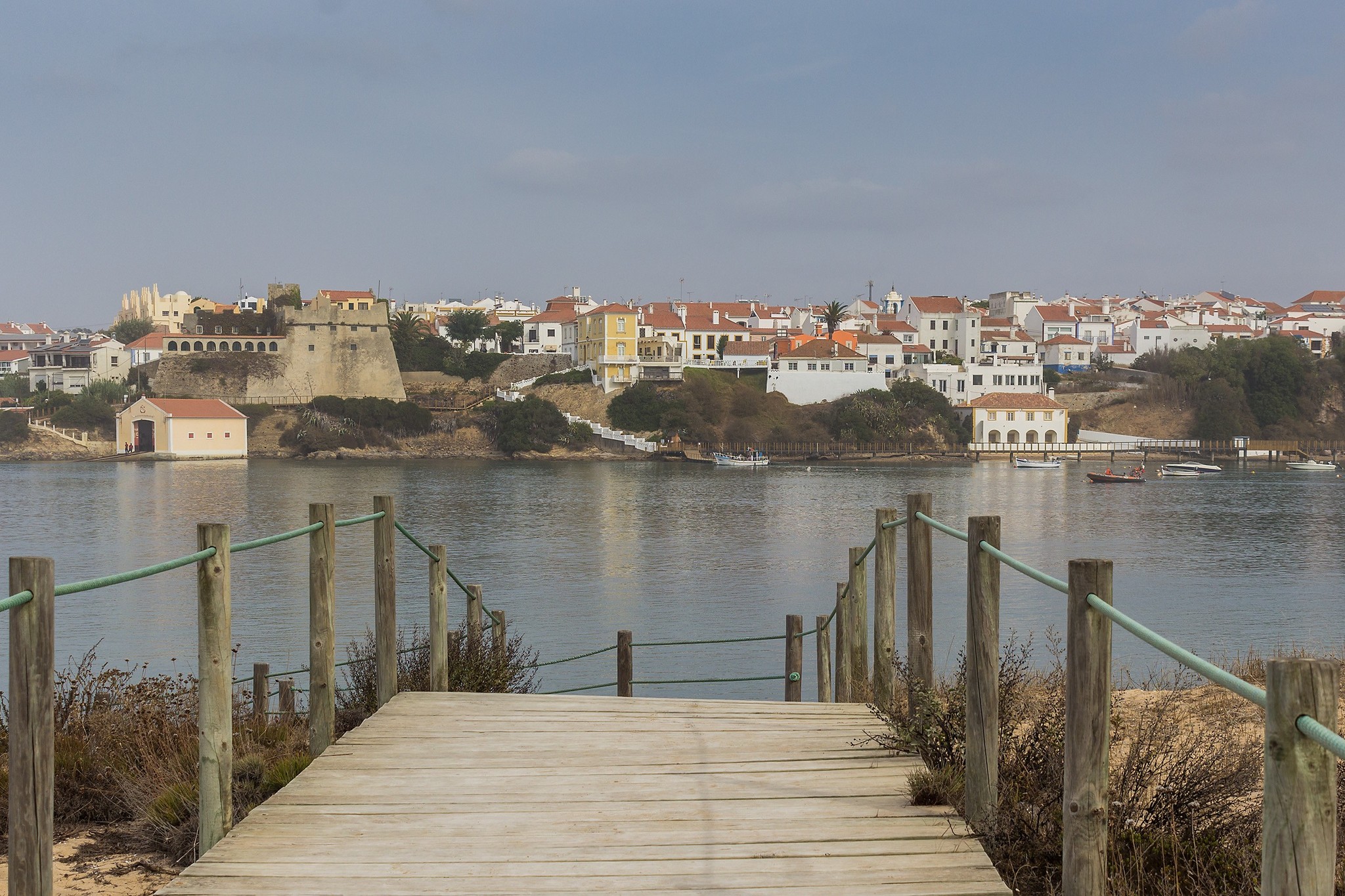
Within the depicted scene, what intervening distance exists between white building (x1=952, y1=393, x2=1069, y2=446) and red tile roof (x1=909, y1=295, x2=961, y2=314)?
47.5ft

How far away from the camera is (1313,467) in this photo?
84000mm

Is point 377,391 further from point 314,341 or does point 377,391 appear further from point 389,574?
point 389,574

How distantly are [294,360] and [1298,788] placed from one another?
100399 mm

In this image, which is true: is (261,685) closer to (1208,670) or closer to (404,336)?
(1208,670)

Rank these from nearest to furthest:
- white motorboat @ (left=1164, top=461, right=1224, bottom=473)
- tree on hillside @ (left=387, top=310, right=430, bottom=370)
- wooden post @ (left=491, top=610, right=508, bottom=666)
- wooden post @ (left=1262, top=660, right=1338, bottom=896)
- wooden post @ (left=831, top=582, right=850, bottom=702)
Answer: wooden post @ (left=1262, top=660, right=1338, bottom=896)
wooden post @ (left=831, top=582, right=850, bottom=702)
wooden post @ (left=491, top=610, right=508, bottom=666)
white motorboat @ (left=1164, top=461, right=1224, bottom=473)
tree on hillside @ (left=387, top=310, right=430, bottom=370)

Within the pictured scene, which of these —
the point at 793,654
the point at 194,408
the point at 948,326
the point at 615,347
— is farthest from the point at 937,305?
the point at 793,654

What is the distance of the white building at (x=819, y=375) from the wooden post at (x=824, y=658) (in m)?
79.2

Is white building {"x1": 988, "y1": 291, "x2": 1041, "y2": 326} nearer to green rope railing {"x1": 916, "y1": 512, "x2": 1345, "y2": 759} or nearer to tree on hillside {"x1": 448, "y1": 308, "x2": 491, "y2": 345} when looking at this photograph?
tree on hillside {"x1": 448, "y1": 308, "x2": 491, "y2": 345}

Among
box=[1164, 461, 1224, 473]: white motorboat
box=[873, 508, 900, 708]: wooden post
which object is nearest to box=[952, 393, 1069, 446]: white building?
box=[1164, 461, 1224, 473]: white motorboat

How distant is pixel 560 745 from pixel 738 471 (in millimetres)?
72849

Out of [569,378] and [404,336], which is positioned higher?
[404,336]

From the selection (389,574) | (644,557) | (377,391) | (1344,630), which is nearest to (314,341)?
(377,391)

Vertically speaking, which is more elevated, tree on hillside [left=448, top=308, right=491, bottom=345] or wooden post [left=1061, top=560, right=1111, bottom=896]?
tree on hillside [left=448, top=308, right=491, bottom=345]

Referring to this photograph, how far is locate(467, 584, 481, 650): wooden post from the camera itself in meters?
8.43
